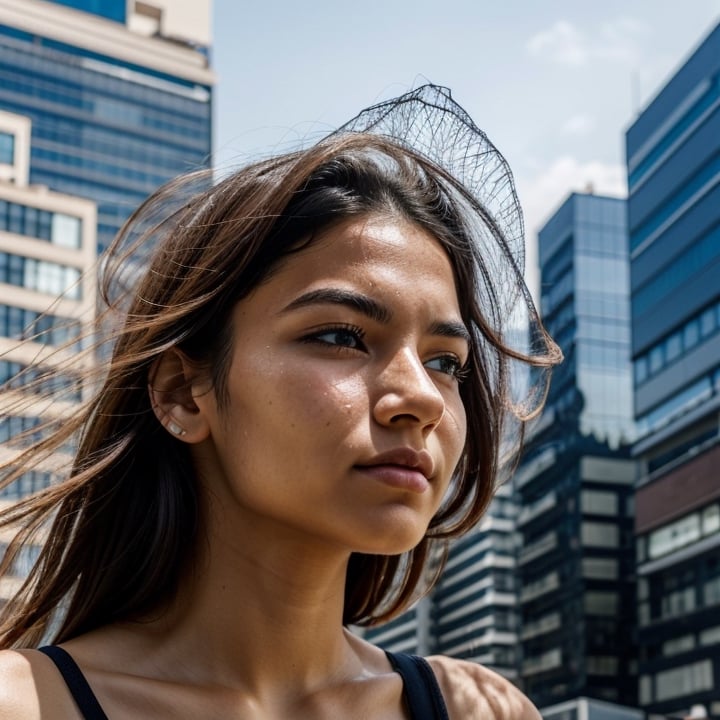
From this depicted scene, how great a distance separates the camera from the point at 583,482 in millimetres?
58500

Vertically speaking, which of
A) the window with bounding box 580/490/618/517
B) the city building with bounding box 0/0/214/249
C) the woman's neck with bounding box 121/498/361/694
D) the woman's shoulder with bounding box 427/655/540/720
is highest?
the city building with bounding box 0/0/214/249

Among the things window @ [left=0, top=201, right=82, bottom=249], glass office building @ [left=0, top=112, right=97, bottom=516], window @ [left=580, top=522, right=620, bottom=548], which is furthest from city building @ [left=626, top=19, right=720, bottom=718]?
window @ [left=0, top=201, right=82, bottom=249]

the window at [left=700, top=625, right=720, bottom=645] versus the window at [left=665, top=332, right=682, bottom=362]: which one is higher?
the window at [left=665, top=332, right=682, bottom=362]

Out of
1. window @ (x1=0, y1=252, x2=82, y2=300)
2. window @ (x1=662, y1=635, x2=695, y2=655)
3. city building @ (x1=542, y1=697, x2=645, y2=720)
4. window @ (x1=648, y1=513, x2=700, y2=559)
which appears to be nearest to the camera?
window @ (x1=648, y1=513, x2=700, y2=559)

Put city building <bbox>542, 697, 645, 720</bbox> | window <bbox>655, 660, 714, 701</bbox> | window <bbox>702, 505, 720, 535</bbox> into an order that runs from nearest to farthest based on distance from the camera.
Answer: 1. window <bbox>702, 505, 720, 535</bbox>
2. window <bbox>655, 660, 714, 701</bbox>
3. city building <bbox>542, 697, 645, 720</bbox>

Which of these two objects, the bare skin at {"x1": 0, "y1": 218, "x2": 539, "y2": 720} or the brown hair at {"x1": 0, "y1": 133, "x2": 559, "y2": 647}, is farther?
the brown hair at {"x1": 0, "y1": 133, "x2": 559, "y2": 647}

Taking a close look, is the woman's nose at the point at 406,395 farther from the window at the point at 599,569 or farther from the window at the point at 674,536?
the window at the point at 599,569

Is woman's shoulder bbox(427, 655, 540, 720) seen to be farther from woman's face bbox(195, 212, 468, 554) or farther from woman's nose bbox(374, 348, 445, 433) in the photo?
woman's nose bbox(374, 348, 445, 433)

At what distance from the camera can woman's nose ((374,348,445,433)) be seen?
130 centimetres

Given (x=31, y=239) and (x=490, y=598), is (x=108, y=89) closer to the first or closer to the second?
(x=31, y=239)

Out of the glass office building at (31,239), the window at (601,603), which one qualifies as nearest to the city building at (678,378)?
the window at (601,603)

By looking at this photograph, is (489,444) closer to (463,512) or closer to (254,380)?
(463,512)

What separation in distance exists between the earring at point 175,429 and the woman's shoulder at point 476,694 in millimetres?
448

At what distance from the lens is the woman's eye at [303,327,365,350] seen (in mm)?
1353
